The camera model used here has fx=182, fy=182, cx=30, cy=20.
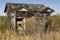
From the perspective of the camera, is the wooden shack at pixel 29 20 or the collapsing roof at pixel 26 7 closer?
the wooden shack at pixel 29 20

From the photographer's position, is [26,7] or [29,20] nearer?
[29,20]

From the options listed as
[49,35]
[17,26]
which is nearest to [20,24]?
[17,26]

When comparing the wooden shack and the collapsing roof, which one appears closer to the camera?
the wooden shack

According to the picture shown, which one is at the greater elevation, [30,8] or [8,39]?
[30,8]

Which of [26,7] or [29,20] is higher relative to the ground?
[26,7]

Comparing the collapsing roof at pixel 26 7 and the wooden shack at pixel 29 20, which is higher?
the collapsing roof at pixel 26 7

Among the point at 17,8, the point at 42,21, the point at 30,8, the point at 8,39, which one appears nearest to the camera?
the point at 8,39

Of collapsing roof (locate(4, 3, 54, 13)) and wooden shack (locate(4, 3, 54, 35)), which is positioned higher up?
collapsing roof (locate(4, 3, 54, 13))

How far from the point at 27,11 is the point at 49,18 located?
14.3 ft

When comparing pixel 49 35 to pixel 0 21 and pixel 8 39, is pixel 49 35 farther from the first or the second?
pixel 0 21

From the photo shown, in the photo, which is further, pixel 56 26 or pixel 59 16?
pixel 59 16

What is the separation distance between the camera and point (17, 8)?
704 inches

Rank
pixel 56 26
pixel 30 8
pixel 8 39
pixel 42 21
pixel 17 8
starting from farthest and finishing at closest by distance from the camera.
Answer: pixel 30 8, pixel 17 8, pixel 56 26, pixel 42 21, pixel 8 39

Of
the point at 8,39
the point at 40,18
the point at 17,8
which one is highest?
the point at 17,8
